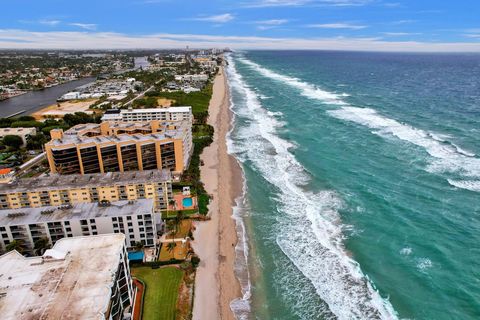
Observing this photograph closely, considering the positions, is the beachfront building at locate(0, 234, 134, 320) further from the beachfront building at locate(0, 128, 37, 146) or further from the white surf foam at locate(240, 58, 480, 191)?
the beachfront building at locate(0, 128, 37, 146)

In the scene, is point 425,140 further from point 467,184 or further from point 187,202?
point 187,202

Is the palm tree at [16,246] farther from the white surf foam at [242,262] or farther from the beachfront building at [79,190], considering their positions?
the white surf foam at [242,262]

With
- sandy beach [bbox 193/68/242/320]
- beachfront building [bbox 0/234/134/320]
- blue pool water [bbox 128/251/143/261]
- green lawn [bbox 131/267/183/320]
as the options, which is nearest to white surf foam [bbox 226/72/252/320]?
sandy beach [bbox 193/68/242/320]

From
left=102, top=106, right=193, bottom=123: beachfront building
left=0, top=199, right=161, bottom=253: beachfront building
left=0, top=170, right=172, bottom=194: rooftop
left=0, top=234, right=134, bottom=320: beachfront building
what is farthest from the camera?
left=102, top=106, right=193, bottom=123: beachfront building

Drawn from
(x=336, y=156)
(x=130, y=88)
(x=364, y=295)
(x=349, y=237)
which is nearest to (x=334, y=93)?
(x=336, y=156)

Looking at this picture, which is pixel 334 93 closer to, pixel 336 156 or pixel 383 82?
pixel 383 82

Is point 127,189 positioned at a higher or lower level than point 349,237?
higher

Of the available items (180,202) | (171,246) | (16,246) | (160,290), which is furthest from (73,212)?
(180,202)
